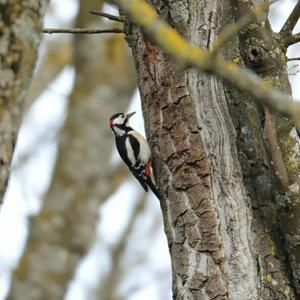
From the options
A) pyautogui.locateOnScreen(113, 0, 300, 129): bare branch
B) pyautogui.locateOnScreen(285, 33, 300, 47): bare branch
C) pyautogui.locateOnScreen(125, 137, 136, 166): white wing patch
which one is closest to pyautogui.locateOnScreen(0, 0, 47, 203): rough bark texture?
pyautogui.locateOnScreen(113, 0, 300, 129): bare branch

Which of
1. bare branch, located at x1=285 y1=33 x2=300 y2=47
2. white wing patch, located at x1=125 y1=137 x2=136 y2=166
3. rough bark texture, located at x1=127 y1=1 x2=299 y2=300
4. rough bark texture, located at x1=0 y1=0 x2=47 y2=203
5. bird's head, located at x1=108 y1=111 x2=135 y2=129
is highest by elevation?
bird's head, located at x1=108 y1=111 x2=135 y2=129

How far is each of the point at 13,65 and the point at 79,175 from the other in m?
5.91

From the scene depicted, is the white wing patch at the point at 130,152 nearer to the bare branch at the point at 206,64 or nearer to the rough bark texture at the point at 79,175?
the rough bark texture at the point at 79,175

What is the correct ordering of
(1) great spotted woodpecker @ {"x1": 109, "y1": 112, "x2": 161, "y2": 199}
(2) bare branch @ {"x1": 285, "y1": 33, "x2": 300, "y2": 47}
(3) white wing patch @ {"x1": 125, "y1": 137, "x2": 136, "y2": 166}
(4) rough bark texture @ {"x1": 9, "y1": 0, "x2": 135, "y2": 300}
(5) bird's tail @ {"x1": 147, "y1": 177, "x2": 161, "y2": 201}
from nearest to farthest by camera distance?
(2) bare branch @ {"x1": 285, "y1": 33, "x2": 300, "y2": 47} → (5) bird's tail @ {"x1": 147, "y1": 177, "x2": 161, "y2": 201} → (1) great spotted woodpecker @ {"x1": 109, "y1": 112, "x2": 161, "y2": 199} → (3) white wing patch @ {"x1": 125, "y1": 137, "x2": 136, "y2": 166} → (4) rough bark texture @ {"x1": 9, "y1": 0, "x2": 135, "y2": 300}

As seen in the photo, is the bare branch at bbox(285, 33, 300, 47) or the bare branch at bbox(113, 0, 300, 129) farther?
the bare branch at bbox(285, 33, 300, 47)

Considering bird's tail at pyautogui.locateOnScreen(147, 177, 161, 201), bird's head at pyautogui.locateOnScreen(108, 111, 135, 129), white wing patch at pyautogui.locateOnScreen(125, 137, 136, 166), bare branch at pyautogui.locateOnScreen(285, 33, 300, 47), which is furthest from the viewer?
bird's head at pyautogui.locateOnScreen(108, 111, 135, 129)

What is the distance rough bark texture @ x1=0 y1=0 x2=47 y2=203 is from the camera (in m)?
1.54

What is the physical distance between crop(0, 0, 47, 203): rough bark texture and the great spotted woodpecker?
2678mm

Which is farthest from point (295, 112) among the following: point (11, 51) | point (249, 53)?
point (249, 53)

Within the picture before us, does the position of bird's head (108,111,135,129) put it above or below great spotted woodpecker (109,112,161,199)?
above

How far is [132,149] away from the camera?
5.11m

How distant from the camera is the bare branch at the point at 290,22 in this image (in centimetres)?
292

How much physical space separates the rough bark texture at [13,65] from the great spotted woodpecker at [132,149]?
268 cm

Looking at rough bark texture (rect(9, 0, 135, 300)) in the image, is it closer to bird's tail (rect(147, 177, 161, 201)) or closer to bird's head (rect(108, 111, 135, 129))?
bird's head (rect(108, 111, 135, 129))
